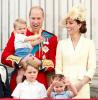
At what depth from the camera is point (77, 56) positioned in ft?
14.4

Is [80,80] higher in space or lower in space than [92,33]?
lower

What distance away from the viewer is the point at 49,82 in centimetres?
464

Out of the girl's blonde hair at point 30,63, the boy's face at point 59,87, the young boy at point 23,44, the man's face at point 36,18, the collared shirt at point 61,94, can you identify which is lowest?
the collared shirt at point 61,94

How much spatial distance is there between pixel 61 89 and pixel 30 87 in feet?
0.95

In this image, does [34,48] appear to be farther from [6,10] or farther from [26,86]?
[6,10]

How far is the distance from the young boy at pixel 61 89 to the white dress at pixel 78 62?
0.15 m

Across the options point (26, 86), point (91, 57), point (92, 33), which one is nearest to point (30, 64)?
point (26, 86)

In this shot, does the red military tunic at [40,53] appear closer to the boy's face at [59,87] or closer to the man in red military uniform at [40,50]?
the man in red military uniform at [40,50]

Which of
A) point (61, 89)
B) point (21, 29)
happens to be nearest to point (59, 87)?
point (61, 89)

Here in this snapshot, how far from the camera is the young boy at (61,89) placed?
165 inches

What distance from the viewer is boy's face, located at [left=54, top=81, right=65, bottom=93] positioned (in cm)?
420

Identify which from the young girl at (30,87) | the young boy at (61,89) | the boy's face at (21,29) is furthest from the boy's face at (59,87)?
the boy's face at (21,29)

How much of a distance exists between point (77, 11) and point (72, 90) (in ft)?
2.32

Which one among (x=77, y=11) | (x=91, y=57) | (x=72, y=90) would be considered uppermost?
(x=77, y=11)
